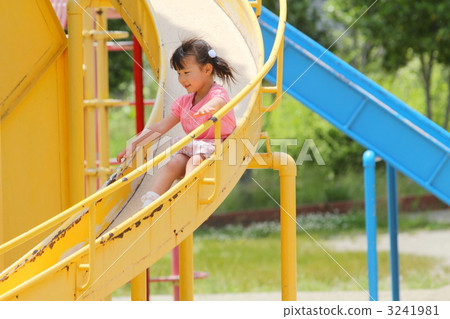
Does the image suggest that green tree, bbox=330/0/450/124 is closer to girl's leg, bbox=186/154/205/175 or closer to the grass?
the grass

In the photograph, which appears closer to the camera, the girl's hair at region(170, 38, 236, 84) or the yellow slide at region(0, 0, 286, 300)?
the yellow slide at region(0, 0, 286, 300)

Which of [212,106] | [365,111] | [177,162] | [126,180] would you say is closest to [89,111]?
[365,111]

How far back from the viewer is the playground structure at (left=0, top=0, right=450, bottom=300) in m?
4.65

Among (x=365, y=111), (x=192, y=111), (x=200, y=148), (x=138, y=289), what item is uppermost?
(x=365, y=111)

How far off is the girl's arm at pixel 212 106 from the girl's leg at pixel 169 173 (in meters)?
0.37

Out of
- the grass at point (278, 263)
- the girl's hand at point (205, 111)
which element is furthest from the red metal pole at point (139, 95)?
the grass at point (278, 263)

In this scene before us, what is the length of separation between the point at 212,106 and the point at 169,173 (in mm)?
510

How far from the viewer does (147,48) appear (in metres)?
6.71

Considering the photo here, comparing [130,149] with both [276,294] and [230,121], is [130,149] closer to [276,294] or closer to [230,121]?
[230,121]

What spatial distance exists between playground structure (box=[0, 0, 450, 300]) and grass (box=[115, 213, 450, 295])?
4.92m

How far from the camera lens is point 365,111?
25.1ft

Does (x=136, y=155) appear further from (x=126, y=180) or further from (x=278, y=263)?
(x=278, y=263)

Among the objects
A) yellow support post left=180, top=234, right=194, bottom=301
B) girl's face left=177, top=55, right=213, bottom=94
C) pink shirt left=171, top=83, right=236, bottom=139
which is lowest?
yellow support post left=180, top=234, right=194, bottom=301

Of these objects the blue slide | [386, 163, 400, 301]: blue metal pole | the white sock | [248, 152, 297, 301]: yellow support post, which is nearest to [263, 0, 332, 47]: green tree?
[386, 163, 400, 301]: blue metal pole
